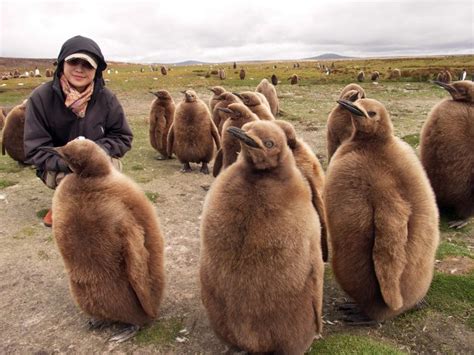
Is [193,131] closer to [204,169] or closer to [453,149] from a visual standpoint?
[204,169]

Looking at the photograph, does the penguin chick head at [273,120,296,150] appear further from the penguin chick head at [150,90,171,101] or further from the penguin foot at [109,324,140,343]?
the penguin chick head at [150,90,171,101]

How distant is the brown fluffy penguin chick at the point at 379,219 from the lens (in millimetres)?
3518

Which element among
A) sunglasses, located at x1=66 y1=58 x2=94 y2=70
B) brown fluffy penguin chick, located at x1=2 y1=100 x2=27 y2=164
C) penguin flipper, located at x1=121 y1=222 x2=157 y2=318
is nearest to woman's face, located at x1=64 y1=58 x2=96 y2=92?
sunglasses, located at x1=66 y1=58 x2=94 y2=70

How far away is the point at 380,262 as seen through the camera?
3521 mm

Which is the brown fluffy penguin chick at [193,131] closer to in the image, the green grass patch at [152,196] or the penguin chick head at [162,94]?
the penguin chick head at [162,94]

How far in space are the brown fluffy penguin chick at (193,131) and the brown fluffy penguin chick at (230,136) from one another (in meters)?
2.13

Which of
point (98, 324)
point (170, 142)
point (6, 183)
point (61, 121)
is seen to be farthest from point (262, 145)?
point (6, 183)

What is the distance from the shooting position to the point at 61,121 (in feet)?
18.9

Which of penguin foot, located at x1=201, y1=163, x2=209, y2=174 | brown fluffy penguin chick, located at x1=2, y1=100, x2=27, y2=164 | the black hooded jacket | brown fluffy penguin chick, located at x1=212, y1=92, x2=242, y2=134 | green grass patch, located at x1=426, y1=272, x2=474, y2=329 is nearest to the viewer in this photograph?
green grass patch, located at x1=426, y1=272, x2=474, y2=329

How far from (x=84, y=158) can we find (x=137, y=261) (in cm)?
98

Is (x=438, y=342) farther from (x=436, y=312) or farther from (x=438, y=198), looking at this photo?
(x=438, y=198)

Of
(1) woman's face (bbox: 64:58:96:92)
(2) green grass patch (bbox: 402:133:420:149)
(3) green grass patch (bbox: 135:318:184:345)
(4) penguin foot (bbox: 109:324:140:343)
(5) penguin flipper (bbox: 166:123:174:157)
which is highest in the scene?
(1) woman's face (bbox: 64:58:96:92)

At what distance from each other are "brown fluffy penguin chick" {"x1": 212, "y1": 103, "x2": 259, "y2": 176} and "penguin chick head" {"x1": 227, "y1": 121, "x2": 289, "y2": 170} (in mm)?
3116

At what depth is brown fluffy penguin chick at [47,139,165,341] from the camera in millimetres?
3506
